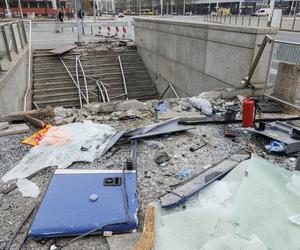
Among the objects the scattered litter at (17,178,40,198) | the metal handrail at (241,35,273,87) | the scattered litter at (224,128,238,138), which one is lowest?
the scattered litter at (17,178,40,198)

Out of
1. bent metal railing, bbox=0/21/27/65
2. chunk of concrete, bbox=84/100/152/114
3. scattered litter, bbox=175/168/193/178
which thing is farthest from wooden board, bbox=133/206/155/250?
bent metal railing, bbox=0/21/27/65

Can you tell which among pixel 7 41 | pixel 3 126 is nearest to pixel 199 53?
pixel 3 126

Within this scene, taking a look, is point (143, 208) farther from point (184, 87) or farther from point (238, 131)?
point (184, 87)

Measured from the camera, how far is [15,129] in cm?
466

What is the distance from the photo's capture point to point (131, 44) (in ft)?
47.1

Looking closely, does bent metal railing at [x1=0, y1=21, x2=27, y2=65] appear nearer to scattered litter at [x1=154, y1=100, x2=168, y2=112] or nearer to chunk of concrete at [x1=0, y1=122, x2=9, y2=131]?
chunk of concrete at [x1=0, y1=122, x2=9, y2=131]

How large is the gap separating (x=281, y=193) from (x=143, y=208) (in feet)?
4.92

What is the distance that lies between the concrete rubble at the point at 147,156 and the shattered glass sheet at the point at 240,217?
0.08ft

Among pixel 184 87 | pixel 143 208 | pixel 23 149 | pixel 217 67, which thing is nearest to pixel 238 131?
pixel 143 208

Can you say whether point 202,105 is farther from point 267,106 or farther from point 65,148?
point 65,148

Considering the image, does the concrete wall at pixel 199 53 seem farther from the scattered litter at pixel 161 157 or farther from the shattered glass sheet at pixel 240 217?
the shattered glass sheet at pixel 240 217

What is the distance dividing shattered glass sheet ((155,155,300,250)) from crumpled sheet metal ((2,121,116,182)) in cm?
164

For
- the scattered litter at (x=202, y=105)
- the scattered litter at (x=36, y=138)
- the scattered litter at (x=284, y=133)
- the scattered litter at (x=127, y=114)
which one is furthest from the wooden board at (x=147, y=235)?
the scattered litter at (x=202, y=105)

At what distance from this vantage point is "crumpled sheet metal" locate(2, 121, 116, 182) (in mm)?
3598
